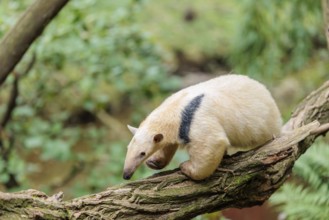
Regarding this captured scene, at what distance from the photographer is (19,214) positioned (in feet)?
8.18

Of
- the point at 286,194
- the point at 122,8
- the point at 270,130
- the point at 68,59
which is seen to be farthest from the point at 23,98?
the point at 270,130

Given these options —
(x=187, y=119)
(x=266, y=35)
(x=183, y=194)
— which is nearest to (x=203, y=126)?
(x=187, y=119)

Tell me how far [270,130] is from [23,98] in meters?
2.88

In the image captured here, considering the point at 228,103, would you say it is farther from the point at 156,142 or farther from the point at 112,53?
the point at 112,53

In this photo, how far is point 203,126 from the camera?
9.29 ft

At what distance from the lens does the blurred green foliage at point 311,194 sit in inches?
163

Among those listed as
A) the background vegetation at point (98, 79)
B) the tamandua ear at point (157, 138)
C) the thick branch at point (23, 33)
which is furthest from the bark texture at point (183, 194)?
the background vegetation at point (98, 79)

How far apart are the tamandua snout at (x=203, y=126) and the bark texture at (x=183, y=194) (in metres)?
0.08

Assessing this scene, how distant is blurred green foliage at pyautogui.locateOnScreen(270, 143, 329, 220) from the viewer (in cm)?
413

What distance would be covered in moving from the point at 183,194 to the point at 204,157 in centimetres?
19

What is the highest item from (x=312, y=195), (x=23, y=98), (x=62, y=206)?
(x=23, y=98)

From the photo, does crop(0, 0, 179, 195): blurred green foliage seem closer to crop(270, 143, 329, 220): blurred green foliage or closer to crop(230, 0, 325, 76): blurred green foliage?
crop(270, 143, 329, 220): blurred green foliage

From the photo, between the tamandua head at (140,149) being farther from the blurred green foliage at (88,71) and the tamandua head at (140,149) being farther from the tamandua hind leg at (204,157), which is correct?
the blurred green foliage at (88,71)

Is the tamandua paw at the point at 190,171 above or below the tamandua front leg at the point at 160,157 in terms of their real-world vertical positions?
below
